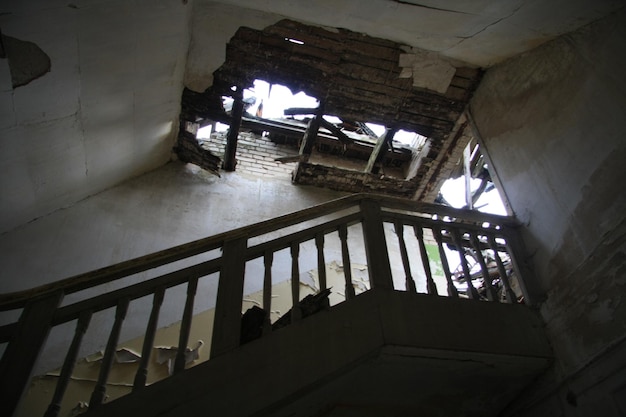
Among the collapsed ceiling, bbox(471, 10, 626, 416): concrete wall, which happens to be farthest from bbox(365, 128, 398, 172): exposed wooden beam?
bbox(471, 10, 626, 416): concrete wall

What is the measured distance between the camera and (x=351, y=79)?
4961mm

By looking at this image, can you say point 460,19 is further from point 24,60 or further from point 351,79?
point 24,60

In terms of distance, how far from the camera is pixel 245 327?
2.55 meters

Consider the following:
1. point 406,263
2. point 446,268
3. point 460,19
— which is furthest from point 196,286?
point 460,19

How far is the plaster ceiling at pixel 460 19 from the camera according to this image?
349 centimetres

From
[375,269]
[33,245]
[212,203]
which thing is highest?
[212,203]

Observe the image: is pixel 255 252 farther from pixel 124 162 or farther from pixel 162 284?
pixel 124 162

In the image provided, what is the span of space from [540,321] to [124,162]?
193 inches

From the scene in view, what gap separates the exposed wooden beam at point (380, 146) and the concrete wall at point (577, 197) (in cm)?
194

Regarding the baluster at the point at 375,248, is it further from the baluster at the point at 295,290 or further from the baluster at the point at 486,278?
the baluster at the point at 486,278

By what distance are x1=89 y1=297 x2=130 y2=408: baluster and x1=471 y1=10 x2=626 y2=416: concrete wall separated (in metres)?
2.86

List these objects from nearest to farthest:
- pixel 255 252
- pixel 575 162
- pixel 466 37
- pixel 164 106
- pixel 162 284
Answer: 1. pixel 162 284
2. pixel 255 252
3. pixel 575 162
4. pixel 466 37
5. pixel 164 106

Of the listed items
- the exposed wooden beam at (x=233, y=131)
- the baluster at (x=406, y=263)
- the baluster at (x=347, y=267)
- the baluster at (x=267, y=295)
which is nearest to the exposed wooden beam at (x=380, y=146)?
the exposed wooden beam at (x=233, y=131)

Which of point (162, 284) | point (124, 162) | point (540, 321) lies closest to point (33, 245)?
point (124, 162)
